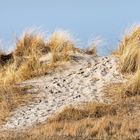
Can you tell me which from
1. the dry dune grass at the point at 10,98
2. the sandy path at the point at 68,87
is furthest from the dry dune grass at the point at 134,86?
the dry dune grass at the point at 10,98

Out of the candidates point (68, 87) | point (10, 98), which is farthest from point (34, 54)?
point (10, 98)

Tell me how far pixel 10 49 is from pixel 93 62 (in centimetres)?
228

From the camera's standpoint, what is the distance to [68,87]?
1194cm

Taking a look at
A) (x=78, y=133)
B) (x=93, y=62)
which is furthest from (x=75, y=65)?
(x=78, y=133)

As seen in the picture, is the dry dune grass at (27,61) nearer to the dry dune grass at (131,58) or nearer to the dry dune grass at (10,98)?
the dry dune grass at (10,98)

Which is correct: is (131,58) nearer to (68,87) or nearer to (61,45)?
(68,87)

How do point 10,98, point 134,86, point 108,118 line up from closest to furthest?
point 108,118 < point 134,86 < point 10,98

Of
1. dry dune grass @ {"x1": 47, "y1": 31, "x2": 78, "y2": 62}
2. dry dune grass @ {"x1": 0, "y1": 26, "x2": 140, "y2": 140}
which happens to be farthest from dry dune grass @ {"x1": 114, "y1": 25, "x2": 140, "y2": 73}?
dry dune grass @ {"x1": 47, "y1": 31, "x2": 78, "y2": 62}

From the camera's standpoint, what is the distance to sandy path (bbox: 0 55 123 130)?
33.8 feet

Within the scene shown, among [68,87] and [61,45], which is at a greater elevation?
[61,45]

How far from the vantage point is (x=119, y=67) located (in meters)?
12.3

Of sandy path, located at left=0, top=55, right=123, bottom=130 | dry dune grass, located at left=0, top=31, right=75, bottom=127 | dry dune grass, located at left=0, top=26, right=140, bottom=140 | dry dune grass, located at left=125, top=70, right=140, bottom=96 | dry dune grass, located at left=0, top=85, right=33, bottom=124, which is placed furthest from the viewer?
dry dune grass, located at left=0, top=31, right=75, bottom=127

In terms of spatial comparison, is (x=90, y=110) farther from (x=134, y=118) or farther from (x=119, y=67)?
(x=119, y=67)

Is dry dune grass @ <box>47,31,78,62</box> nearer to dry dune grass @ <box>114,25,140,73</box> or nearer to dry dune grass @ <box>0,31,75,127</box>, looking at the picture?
dry dune grass @ <box>0,31,75,127</box>
